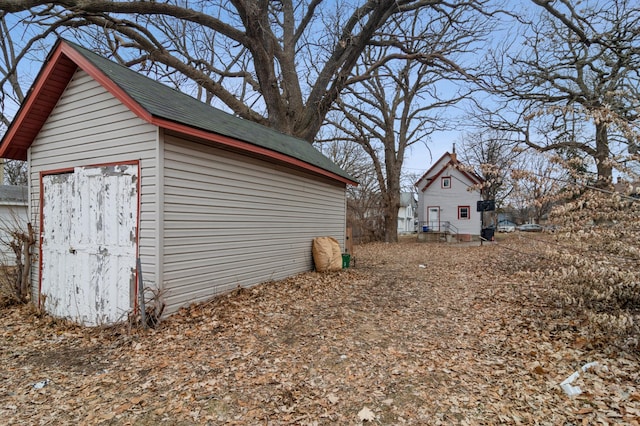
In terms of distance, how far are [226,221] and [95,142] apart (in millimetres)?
2510

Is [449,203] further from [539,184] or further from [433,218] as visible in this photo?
[539,184]

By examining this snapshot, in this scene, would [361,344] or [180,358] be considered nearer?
[180,358]

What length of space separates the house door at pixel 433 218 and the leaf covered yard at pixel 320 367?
1798 centimetres

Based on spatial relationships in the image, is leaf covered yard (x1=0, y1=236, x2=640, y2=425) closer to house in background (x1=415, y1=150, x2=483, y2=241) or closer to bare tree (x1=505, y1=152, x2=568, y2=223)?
bare tree (x1=505, y1=152, x2=568, y2=223)

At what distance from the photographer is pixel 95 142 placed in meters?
5.18

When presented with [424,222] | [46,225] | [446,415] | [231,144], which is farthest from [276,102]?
[424,222]

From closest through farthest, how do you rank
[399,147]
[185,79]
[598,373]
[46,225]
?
[598,373], [46,225], [185,79], [399,147]

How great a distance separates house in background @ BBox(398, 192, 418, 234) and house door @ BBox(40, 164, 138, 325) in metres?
41.3

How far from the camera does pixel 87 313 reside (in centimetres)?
509

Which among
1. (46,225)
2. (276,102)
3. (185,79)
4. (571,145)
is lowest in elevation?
(46,225)

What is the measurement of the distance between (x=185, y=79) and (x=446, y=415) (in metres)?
13.7

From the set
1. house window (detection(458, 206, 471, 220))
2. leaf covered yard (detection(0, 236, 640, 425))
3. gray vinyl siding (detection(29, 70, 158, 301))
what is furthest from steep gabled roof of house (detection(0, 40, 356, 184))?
house window (detection(458, 206, 471, 220))

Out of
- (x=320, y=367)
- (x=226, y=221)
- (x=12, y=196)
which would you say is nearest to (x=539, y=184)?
(x=320, y=367)

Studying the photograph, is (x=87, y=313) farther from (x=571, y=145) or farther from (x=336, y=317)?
(x=571, y=145)
